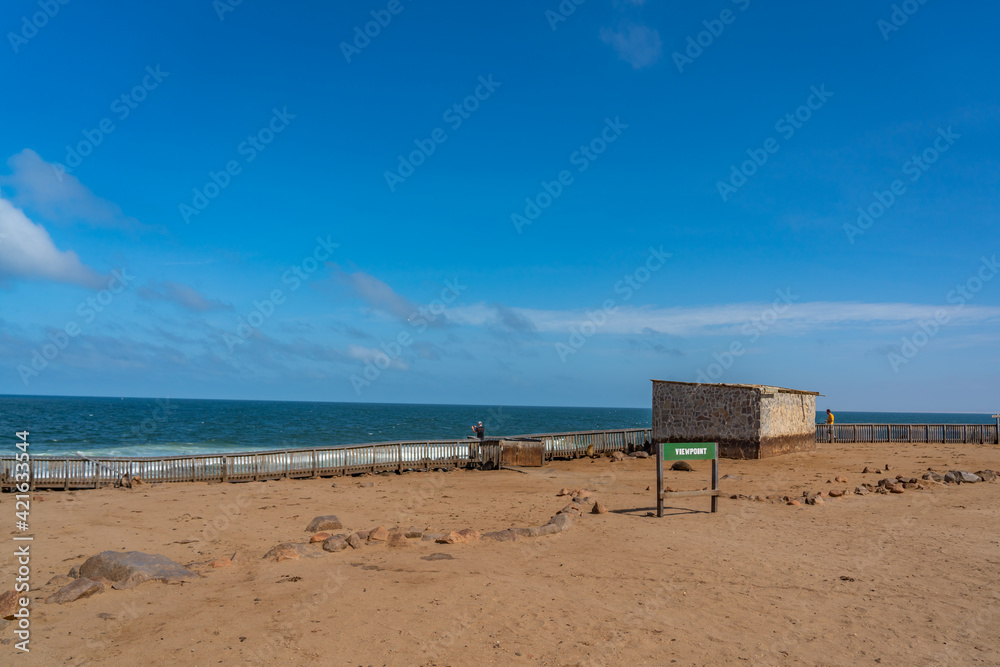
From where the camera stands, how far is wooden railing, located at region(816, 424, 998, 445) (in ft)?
98.4

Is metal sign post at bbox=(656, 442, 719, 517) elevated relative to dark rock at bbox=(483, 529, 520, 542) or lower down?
elevated

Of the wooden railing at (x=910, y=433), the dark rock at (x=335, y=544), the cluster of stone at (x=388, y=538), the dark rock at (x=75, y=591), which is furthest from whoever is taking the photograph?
the wooden railing at (x=910, y=433)

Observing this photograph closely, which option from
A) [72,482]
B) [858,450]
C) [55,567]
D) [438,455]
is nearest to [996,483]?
[858,450]

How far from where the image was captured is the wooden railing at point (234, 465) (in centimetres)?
1780

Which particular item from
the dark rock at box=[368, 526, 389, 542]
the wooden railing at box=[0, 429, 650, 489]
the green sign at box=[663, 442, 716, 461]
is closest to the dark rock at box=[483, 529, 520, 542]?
the dark rock at box=[368, 526, 389, 542]

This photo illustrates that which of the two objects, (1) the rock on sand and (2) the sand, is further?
(1) the rock on sand

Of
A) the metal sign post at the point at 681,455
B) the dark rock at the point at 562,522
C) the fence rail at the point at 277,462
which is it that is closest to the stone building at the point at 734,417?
the fence rail at the point at 277,462

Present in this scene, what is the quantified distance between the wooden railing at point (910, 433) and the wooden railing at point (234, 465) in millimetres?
19319

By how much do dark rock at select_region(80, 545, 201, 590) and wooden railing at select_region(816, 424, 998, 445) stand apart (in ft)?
97.5

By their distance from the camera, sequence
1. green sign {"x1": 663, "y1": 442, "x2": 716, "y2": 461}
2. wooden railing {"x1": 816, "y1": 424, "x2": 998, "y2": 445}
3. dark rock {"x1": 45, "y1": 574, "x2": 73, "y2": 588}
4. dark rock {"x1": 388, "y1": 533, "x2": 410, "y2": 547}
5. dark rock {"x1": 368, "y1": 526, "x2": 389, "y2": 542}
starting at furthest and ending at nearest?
wooden railing {"x1": 816, "y1": 424, "x2": 998, "y2": 445} < green sign {"x1": 663, "y1": 442, "x2": 716, "y2": 461} < dark rock {"x1": 368, "y1": 526, "x2": 389, "y2": 542} < dark rock {"x1": 388, "y1": 533, "x2": 410, "y2": 547} < dark rock {"x1": 45, "y1": 574, "x2": 73, "y2": 588}

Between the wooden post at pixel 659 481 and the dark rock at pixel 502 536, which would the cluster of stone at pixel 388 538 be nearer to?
the dark rock at pixel 502 536

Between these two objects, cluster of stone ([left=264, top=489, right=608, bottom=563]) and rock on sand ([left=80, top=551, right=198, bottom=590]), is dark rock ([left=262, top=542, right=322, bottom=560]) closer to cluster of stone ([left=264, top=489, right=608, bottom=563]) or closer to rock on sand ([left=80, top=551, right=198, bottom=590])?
cluster of stone ([left=264, top=489, right=608, bottom=563])

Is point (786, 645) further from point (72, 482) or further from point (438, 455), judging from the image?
point (72, 482)

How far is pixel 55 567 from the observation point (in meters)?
→ 8.74
